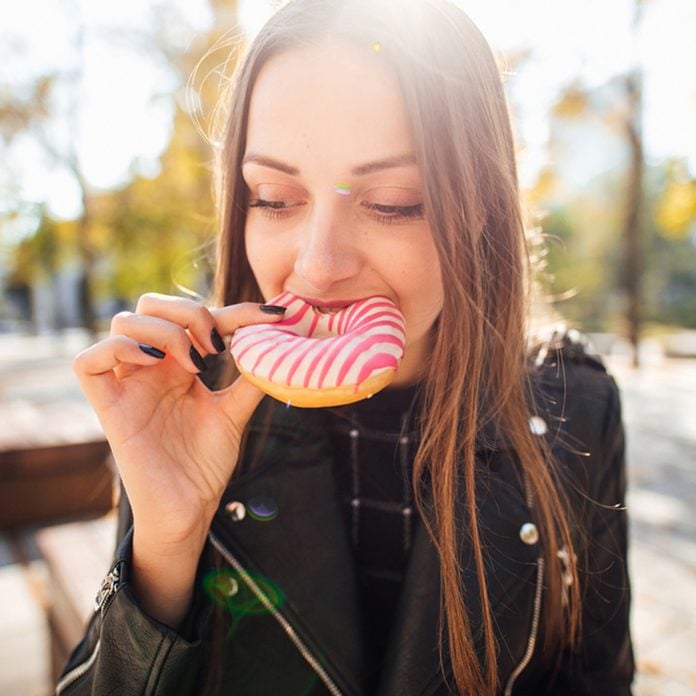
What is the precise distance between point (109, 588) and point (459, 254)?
136 centimetres

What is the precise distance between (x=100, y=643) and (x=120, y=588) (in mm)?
179

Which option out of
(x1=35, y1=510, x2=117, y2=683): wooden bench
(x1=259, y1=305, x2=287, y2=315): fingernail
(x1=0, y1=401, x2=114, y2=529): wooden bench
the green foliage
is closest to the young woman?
(x1=259, y1=305, x2=287, y2=315): fingernail

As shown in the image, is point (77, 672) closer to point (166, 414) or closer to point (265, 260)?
point (166, 414)

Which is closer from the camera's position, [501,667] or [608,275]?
[501,667]

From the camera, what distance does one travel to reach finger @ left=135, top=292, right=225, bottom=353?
174 centimetres

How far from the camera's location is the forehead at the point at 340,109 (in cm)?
160

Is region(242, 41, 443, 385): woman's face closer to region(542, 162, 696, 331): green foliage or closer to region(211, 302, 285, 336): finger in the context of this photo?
region(211, 302, 285, 336): finger

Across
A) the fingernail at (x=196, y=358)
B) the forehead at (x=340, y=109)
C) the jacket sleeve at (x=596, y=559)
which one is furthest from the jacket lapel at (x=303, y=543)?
the forehead at (x=340, y=109)

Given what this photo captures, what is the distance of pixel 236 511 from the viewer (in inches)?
75.1

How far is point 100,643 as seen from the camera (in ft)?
5.52

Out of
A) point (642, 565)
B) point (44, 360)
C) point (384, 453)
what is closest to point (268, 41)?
point (384, 453)

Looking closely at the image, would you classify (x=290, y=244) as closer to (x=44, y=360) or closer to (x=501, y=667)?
(x=501, y=667)

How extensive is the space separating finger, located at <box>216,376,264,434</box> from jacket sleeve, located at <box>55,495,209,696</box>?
0.48 m

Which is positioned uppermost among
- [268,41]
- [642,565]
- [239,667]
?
[268,41]
